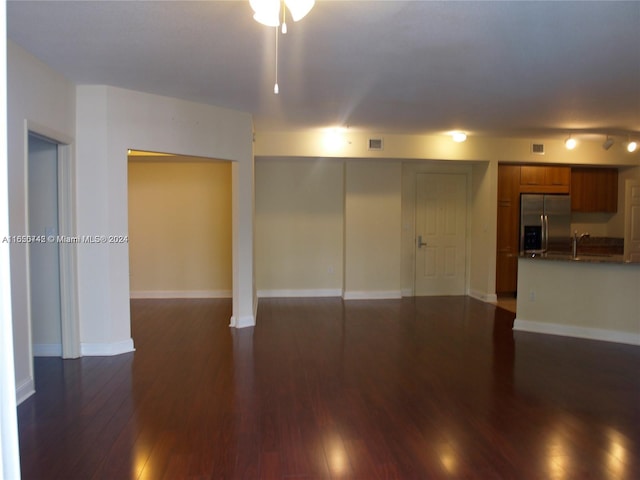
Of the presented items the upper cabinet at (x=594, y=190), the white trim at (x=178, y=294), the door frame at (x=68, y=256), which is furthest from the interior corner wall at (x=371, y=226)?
the door frame at (x=68, y=256)

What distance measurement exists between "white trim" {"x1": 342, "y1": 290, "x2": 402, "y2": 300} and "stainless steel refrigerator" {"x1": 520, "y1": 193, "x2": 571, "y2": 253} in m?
2.12

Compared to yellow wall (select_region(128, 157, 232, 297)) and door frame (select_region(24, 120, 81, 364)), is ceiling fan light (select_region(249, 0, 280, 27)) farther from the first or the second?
yellow wall (select_region(128, 157, 232, 297))

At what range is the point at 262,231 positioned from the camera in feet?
21.9

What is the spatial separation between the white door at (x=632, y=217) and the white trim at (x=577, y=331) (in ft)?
9.45

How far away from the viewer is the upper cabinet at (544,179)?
21.4 feet

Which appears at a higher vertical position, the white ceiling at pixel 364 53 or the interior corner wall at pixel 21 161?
the white ceiling at pixel 364 53

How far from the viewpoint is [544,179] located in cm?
657

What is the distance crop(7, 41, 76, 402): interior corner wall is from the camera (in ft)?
9.44

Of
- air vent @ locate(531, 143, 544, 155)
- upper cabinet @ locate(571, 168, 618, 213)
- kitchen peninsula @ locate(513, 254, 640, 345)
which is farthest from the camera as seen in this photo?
upper cabinet @ locate(571, 168, 618, 213)

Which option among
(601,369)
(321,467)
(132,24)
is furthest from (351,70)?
(601,369)

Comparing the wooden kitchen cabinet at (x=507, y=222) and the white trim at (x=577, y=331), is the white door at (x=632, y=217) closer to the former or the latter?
the wooden kitchen cabinet at (x=507, y=222)

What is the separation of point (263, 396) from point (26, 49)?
3.10 m

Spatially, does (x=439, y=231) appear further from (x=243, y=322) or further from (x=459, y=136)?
(x=243, y=322)

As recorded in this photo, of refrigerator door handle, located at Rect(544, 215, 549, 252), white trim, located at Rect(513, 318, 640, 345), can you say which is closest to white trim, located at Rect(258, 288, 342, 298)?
white trim, located at Rect(513, 318, 640, 345)
